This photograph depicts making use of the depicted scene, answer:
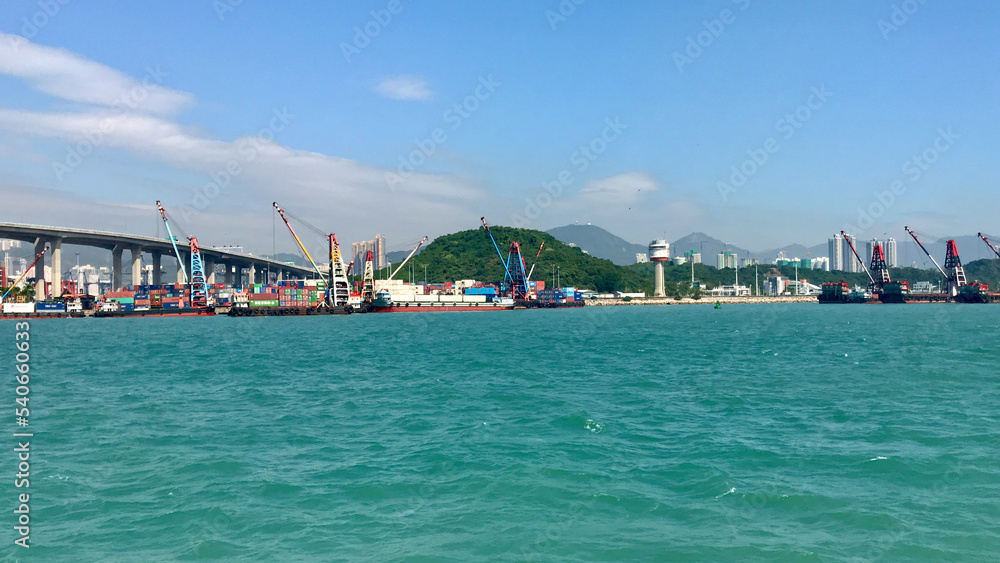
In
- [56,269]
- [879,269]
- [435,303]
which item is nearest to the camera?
[56,269]

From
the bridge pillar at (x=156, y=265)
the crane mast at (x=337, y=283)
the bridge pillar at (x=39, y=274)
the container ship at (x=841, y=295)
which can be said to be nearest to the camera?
the bridge pillar at (x=39, y=274)

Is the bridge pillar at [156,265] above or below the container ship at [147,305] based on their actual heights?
above

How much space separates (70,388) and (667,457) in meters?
25.3

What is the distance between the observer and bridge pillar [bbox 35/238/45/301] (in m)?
118

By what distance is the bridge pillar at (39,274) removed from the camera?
11844cm

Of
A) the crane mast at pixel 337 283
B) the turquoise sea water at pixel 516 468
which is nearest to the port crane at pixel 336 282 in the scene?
the crane mast at pixel 337 283

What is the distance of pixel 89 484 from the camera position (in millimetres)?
13367

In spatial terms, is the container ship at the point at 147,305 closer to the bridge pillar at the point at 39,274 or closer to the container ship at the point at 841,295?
the bridge pillar at the point at 39,274

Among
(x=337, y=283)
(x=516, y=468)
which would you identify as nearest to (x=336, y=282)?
(x=337, y=283)

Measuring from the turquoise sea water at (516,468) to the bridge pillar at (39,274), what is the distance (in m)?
112

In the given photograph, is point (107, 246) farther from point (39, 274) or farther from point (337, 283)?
point (337, 283)

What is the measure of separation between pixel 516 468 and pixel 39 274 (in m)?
139

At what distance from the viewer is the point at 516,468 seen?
14.3 metres

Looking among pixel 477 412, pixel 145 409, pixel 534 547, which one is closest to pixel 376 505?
pixel 534 547
